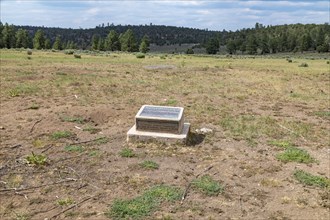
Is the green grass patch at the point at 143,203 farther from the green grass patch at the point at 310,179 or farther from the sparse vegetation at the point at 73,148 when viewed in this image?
the sparse vegetation at the point at 73,148

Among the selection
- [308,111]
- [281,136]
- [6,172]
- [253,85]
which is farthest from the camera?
[253,85]

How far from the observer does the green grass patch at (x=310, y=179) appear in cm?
928

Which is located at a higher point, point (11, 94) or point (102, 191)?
point (11, 94)

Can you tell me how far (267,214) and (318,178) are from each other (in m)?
2.64

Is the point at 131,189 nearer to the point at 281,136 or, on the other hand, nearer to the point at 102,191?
the point at 102,191

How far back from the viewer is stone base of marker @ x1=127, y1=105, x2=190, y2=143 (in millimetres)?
11945

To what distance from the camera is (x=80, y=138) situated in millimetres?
12539

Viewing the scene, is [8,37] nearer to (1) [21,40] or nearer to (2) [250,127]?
(1) [21,40]

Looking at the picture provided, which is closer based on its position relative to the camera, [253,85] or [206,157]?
[206,157]

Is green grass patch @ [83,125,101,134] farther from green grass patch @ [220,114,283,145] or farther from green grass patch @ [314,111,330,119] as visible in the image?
green grass patch @ [314,111,330,119]

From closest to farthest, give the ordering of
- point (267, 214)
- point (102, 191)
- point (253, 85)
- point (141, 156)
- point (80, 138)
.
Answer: point (267, 214), point (102, 191), point (141, 156), point (80, 138), point (253, 85)

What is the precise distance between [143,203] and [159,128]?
4.50m

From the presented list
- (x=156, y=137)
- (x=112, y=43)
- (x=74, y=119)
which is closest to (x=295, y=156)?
(x=156, y=137)

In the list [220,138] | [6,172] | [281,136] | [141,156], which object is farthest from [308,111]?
[6,172]
